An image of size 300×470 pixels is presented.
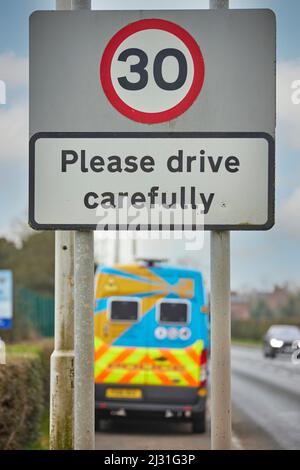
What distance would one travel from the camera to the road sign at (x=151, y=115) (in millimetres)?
3828

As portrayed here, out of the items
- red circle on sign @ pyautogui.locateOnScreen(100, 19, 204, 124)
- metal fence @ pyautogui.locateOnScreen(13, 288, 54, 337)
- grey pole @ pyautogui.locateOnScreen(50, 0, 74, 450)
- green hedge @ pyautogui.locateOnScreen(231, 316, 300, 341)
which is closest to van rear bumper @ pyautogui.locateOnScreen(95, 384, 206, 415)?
grey pole @ pyautogui.locateOnScreen(50, 0, 74, 450)

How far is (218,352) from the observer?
3.65 meters

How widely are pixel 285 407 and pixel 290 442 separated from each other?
6.40m

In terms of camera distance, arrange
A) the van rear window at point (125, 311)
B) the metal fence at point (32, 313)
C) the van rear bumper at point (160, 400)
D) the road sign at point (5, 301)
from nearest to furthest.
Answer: the van rear bumper at point (160, 400) < the van rear window at point (125, 311) < the road sign at point (5, 301) < the metal fence at point (32, 313)

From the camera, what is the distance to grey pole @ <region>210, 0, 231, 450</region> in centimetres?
366

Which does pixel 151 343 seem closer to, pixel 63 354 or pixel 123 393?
pixel 123 393

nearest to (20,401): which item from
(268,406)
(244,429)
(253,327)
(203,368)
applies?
(203,368)

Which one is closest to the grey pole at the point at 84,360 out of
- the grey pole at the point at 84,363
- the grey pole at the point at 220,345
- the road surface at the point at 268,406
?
A: the grey pole at the point at 84,363

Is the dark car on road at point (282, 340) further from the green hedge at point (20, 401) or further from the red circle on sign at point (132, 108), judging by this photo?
the red circle on sign at point (132, 108)

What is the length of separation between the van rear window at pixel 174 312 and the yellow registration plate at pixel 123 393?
1.15 m

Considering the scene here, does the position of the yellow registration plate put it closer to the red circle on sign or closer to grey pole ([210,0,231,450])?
grey pole ([210,0,231,450])
